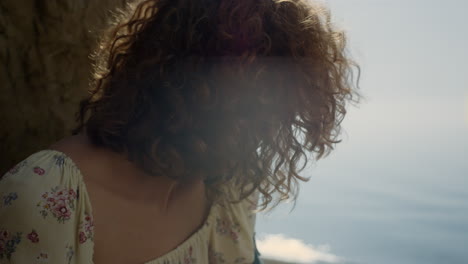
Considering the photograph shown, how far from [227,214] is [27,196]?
610mm

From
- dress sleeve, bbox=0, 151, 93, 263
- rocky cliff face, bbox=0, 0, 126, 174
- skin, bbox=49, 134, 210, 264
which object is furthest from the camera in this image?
rocky cliff face, bbox=0, 0, 126, 174

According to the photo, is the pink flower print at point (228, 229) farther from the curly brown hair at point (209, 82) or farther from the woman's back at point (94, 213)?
the curly brown hair at point (209, 82)

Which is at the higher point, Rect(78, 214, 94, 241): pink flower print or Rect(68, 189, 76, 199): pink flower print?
Rect(68, 189, 76, 199): pink flower print

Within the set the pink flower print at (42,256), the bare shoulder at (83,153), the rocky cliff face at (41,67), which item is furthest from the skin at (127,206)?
the rocky cliff face at (41,67)

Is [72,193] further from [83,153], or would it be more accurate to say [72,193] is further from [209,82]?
[209,82]

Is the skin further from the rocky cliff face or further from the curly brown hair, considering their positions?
the rocky cliff face

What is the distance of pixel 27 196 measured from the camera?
3.07 feet

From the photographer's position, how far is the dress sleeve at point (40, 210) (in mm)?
937

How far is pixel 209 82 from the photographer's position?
3.32 feet

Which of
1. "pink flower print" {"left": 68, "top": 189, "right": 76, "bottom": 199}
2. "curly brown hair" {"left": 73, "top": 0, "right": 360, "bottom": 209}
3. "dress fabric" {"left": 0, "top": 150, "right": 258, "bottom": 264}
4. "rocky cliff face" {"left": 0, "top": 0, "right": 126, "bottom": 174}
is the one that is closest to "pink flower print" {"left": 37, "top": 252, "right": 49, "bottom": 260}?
"dress fabric" {"left": 0, "top": 150, "right": 258, "bottom": 264}

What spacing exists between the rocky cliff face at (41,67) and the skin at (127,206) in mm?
360

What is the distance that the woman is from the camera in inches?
38.7

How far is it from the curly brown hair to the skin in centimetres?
4

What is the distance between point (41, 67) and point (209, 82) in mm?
624
